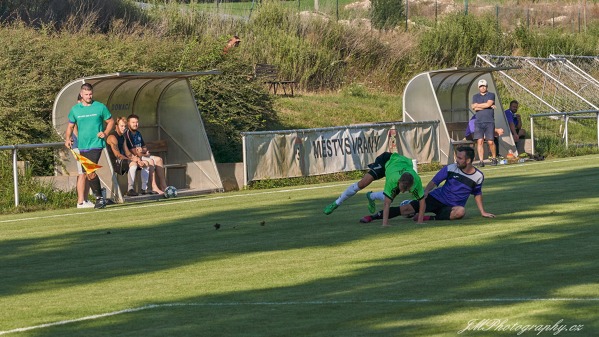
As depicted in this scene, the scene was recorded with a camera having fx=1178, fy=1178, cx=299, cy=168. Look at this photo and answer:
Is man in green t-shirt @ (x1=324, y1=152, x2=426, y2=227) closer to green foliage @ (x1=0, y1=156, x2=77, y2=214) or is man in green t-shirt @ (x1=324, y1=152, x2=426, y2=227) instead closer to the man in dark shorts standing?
green foliage @ (x1=0, y1=156, x2=77, y2=214)

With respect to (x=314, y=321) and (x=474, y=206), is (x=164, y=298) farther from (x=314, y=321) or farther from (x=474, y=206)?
(x=474, y=206)

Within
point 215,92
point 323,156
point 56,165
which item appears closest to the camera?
point 56,165

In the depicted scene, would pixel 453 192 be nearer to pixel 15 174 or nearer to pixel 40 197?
pixel 15 174

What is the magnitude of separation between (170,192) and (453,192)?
28.4ft

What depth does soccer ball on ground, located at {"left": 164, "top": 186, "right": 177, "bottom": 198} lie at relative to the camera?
75.7 ft

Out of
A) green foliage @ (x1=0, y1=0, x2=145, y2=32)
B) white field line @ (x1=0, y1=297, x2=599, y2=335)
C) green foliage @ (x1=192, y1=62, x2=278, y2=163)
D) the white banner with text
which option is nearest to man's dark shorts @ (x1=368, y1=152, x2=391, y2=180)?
white field line @ (x1=0, y1=297, x2=599, y2=335)

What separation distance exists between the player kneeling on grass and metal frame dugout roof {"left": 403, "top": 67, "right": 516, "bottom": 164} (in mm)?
14494

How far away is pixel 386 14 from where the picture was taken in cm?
5653

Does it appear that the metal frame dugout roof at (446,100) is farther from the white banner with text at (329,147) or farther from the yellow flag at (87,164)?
the yellow flag at (87,164)

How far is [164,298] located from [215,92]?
1992 centimetres

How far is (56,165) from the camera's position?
75.9 ft

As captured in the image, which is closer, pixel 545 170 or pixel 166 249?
pixel 166 249

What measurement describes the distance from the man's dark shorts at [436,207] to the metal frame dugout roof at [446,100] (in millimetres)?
14492

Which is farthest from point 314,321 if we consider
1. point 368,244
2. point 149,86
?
point 149,86
